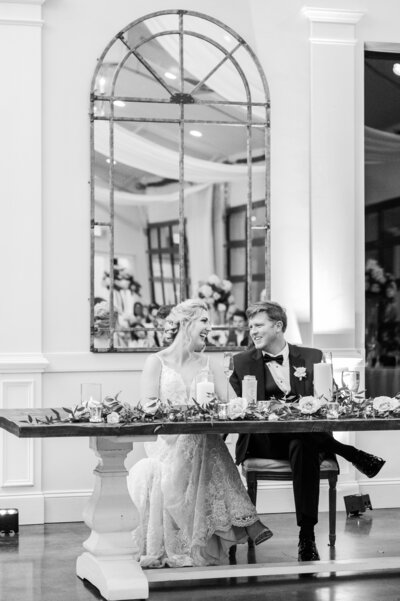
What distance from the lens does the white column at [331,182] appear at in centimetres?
695

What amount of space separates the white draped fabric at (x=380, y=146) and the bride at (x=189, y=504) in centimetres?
268

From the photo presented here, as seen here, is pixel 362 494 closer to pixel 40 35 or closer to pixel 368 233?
pixel 368 233

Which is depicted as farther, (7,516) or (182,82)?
(182,82)

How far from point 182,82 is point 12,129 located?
1.09 m

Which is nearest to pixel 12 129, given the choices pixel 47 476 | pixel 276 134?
pixel 276 134

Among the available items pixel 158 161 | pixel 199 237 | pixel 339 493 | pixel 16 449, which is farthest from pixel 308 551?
pixel 158 161

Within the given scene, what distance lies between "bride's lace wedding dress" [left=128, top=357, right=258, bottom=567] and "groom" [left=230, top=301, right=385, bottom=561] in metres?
0.30

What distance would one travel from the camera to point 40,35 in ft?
21.5

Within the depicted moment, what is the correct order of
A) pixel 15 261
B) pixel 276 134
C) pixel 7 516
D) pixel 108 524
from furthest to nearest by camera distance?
pixel 276 134
pixel 15 261
pixel 7 516
pixel 108 524

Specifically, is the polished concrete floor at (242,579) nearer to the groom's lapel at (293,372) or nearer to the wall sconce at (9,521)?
the wall sconce at (9,521)

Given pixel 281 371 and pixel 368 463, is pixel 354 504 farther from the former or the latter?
pixel 281 371

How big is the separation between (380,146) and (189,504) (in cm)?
318

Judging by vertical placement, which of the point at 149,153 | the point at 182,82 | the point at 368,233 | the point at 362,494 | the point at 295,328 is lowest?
the point at 362,494

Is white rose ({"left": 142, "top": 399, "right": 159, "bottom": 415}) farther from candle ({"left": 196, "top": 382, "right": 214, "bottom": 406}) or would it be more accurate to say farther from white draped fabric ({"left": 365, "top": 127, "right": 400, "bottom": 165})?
white draped fabric ({"left": 365, "top": 127, "right": 400, "bottom": 165})
